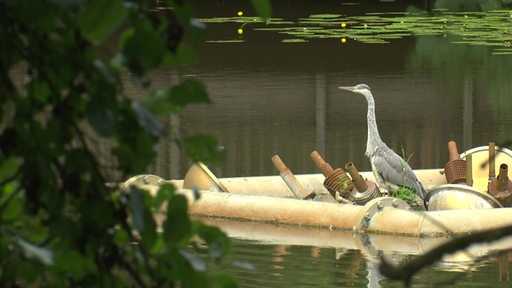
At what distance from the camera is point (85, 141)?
1414 mm

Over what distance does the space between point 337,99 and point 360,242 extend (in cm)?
695

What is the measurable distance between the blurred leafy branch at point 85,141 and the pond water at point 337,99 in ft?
12.4

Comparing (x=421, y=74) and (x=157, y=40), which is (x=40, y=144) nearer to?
(x=157, y=40)

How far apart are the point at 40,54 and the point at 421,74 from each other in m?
15.6

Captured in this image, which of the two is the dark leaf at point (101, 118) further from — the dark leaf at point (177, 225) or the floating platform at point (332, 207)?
the floating platform at point (332, 207)

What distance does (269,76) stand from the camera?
54.3ft

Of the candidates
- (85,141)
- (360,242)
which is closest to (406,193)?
(360,242)

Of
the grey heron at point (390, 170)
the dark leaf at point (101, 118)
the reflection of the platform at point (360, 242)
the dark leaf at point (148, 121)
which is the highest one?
the dark leaf at point (101, 118)

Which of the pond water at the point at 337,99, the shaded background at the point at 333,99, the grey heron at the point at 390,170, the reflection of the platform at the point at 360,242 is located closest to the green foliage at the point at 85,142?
the pond water at the point at 337,99

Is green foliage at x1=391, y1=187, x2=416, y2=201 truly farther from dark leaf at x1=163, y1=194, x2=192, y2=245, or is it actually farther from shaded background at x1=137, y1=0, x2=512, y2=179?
dark leaf at x1=163, y1=194, x2=192, y2=245

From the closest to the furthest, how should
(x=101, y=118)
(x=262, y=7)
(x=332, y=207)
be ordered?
(x=101, y=118) < (x=262, y=7) < (x=332, y=207)

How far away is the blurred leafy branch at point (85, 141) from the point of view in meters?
1.44

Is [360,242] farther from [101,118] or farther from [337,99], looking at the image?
[337,99]

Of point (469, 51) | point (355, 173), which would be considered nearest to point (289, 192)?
point (355, 173)
